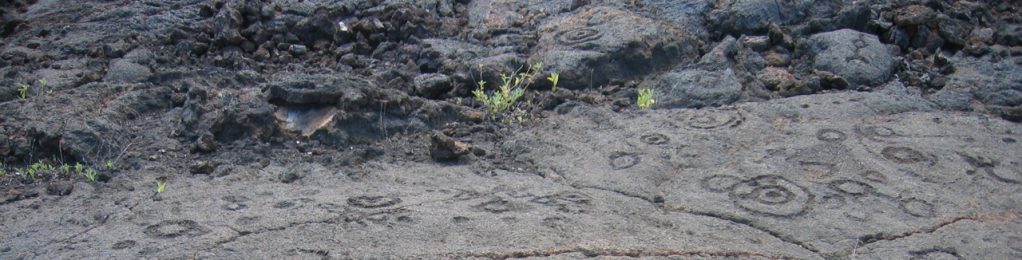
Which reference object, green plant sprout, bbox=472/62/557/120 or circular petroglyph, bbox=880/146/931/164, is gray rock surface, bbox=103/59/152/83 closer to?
green plant sprout, bbox=472/62/557/120

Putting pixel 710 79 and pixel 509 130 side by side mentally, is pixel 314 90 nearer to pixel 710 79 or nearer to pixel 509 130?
pixel 509 130

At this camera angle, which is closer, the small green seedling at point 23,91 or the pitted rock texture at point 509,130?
the pitted rock texture at point 509,130

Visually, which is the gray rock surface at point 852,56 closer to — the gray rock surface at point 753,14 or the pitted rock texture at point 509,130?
the pitted rock texture at point 509,130

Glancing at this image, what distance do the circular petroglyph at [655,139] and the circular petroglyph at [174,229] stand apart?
1764 mm

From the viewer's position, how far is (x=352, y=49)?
5578mm

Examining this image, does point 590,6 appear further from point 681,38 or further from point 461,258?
point 461,258

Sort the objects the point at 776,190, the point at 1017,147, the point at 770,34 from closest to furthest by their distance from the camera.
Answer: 1. the point at 776,190
2. the point at 1017,147
3. the point at 770,34

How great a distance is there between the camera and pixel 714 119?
179 inches

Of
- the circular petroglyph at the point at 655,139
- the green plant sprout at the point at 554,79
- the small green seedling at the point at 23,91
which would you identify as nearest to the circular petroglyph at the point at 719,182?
the circular petroglyph at the point at 655,139

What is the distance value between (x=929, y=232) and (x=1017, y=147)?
96cm

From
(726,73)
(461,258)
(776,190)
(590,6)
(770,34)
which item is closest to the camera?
(461,258)

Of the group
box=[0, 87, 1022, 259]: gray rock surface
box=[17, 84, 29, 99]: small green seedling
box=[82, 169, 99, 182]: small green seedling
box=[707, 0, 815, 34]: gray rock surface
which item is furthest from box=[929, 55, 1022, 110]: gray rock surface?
box=[17, 84, 29, 99]: small green seedling

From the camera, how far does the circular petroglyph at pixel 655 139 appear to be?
14.3 feet

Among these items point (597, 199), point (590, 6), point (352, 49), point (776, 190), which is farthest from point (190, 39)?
point (776, 190)
